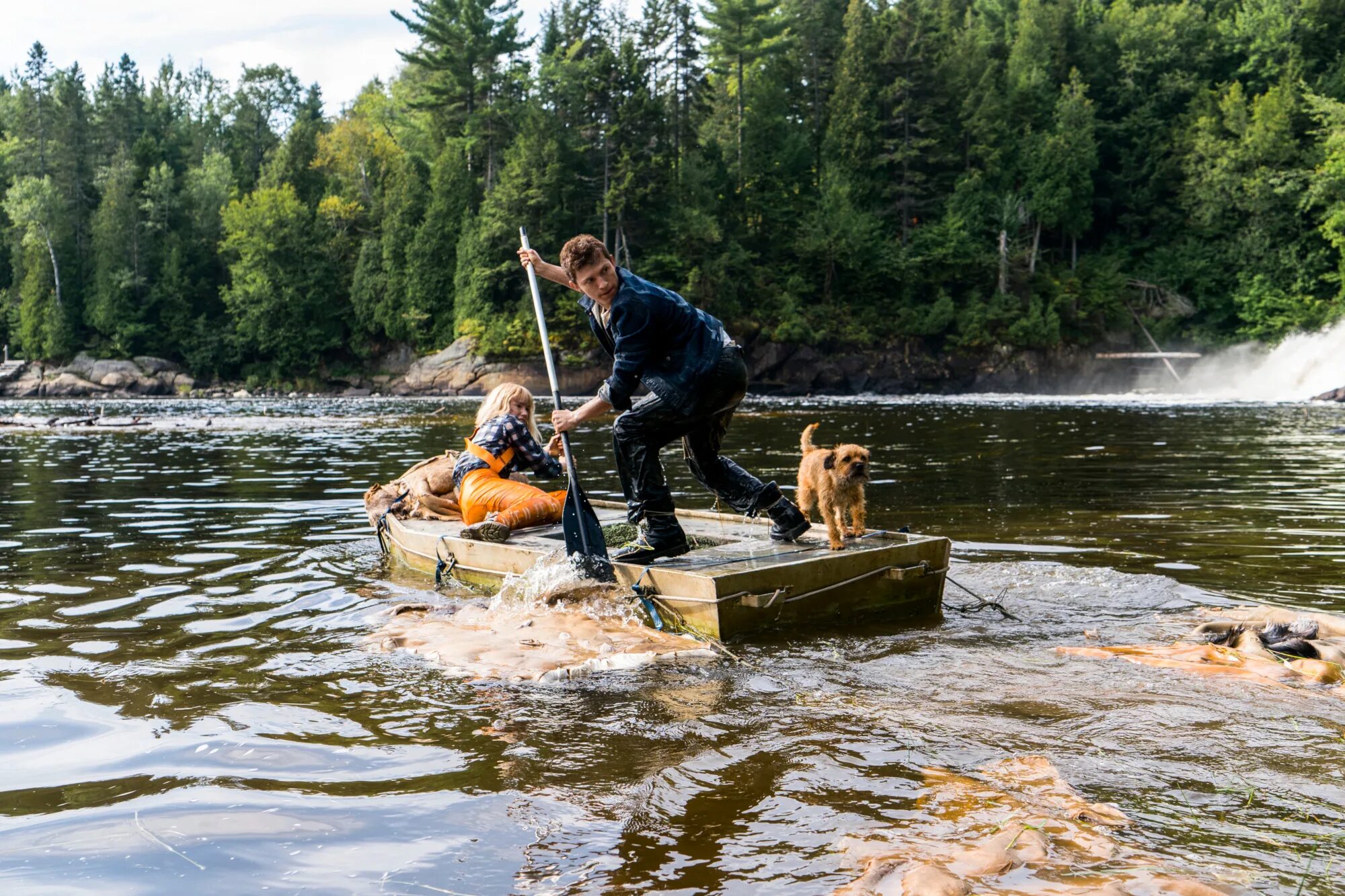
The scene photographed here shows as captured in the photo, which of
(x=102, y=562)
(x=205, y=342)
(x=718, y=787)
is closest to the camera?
(x=718, y=787)

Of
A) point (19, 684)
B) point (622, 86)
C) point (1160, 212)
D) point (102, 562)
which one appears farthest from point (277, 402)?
point (1160, 212)

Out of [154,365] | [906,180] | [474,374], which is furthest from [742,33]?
[154,365]

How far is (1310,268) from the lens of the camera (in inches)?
2243

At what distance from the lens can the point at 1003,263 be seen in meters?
60.8

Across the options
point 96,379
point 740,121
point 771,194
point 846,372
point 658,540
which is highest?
point 740,121

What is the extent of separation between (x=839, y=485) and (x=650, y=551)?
1.42 metres

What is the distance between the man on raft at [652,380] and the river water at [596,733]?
132 centimetres

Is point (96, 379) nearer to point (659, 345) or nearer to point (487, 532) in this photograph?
point (487, 532)

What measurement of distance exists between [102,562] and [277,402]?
148ft

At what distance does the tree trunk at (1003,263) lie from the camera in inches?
2382

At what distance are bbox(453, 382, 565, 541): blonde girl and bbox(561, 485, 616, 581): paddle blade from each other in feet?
4.39

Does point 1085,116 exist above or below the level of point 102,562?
above

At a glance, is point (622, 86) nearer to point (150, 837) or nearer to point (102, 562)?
point (102, 562)

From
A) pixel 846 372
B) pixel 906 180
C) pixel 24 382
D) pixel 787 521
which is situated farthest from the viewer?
pixel 906 180
